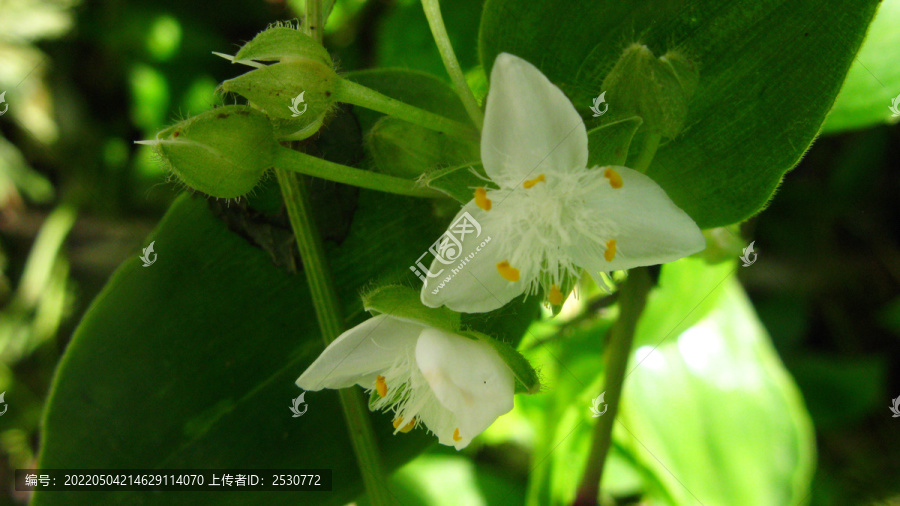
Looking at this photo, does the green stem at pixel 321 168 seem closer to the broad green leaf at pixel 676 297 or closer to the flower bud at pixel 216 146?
the flower bud at pixel 216 146

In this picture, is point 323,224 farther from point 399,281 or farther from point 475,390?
point 475,390

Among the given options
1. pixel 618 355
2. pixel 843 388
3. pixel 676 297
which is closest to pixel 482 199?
pixel 618 355

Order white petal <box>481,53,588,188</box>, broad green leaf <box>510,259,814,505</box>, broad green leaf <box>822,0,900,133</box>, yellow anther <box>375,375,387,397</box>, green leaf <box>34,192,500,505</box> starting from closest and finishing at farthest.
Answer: white petal <box>481,53,588,188</box> < yellow anther <box>375,375,387,397</box> < green leaf <box>34,192,500,505</box> < broad green leaf <box>822,0,900,133</box> < broad green leaf <box>510,259,814,505</box>

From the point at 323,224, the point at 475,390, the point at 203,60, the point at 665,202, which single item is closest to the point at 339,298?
the point at 323,224

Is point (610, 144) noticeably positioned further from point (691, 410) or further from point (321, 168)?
point (691, 410)

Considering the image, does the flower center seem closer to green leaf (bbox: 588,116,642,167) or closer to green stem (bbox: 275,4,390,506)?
green leaf (bbox: 588,116,642,167)

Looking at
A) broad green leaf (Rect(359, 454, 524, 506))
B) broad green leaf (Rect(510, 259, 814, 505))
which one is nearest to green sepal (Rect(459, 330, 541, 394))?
broad green leaf (Rect(510, 259, 814, 505))
